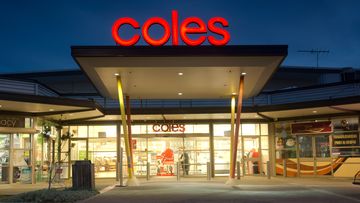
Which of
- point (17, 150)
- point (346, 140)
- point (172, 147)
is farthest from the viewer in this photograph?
point (172, 147)

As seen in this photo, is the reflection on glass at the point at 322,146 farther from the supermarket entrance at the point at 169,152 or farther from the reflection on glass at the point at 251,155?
the supermarket entrance at the point at 169,152

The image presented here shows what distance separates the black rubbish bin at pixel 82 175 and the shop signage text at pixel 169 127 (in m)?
12.1

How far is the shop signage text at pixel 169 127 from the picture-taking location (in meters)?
30.3

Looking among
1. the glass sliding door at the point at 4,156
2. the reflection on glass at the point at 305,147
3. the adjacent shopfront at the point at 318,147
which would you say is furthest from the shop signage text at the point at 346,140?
the glass sliding door at the point at 4,156

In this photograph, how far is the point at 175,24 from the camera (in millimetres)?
18609

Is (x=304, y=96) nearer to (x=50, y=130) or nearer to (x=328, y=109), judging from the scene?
(x=328, y=109)

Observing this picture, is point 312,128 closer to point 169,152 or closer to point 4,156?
point 169,152

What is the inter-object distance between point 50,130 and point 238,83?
39.3ft

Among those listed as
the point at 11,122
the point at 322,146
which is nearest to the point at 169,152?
the point at 322,146

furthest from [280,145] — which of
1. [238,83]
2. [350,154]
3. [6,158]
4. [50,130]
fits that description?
[6,158]

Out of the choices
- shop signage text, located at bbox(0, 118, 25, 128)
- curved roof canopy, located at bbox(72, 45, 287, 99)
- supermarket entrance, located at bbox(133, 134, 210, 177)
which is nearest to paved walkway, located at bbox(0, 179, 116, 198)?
shop signage text, located at bbox(0, 118, 25, 128)

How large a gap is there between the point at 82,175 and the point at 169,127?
12449mm

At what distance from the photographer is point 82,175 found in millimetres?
18312

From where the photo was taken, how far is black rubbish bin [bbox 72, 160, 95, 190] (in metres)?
18.2
